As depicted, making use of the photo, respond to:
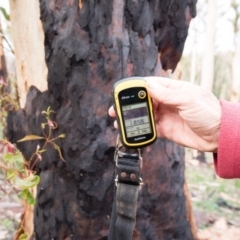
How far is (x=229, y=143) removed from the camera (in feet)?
3.46

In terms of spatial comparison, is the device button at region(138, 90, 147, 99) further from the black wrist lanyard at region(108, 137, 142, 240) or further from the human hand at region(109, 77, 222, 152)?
the black wrist lanyard at region(108, 137, 142, 240)

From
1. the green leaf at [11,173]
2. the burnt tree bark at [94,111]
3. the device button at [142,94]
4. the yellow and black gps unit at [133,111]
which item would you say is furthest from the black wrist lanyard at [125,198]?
the green leaf at [11,173]

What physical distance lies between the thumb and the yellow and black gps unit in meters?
0.02

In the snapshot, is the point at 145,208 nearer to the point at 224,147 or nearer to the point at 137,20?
the point at 224,147

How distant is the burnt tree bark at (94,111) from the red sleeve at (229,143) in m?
0.42

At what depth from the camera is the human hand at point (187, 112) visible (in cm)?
105

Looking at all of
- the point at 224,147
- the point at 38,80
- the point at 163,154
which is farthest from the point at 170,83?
the point at 38,80

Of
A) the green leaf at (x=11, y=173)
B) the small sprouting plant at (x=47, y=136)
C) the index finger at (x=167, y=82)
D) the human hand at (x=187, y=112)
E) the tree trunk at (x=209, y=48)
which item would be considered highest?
the index finger at (x=167, y=82)

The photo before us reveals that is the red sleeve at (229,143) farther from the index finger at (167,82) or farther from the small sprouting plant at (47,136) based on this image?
the small sprouting plant at (47,136)

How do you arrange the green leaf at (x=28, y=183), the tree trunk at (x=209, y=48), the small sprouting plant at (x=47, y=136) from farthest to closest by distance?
the tree trunk at (x=209, y=48) < the small sprouting plant at (x=47, y=136) < the green leaf at (x=28, y=183)

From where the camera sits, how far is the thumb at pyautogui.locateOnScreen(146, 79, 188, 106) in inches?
40.6

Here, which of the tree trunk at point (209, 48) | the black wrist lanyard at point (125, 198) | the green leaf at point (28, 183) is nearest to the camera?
the black wrist lanyard at point (125, 198)

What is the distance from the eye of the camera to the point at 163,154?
1504mm

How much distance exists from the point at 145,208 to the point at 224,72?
2121 cm
